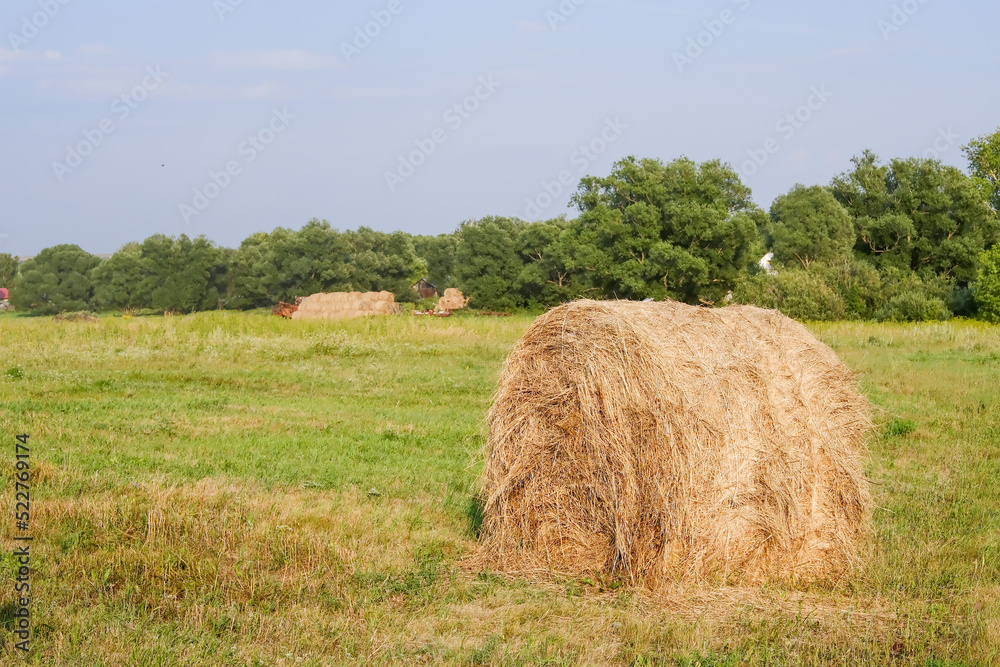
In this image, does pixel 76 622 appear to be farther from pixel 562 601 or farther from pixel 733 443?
pixel 733 443

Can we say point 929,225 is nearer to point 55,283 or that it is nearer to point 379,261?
point 379,261

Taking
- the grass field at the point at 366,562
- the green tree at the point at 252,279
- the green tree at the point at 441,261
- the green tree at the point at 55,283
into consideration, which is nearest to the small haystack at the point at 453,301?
the green tree at the point at 252,279

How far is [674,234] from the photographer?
5653 cm

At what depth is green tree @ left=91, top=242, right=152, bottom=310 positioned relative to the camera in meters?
60.3

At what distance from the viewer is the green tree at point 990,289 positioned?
44219 mm

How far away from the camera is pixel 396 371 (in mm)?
20969

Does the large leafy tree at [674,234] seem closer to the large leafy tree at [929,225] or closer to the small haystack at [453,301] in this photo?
the large leafy tree at [929,225]

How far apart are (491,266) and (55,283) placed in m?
32.9

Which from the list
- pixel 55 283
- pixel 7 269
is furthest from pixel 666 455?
pixel 7 269

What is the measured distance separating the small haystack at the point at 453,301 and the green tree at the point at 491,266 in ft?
3.90

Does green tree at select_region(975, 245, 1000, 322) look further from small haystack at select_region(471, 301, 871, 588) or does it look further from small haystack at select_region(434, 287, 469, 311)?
small haystack at select_region(471, 301, 871, 588)

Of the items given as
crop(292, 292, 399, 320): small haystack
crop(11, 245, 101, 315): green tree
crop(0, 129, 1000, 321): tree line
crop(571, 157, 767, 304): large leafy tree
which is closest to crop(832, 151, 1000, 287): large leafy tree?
crop(0, 129, 1000, 321): tree line

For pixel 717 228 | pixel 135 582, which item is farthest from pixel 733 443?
pixel 717 228

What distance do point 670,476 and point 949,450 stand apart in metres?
7.01
